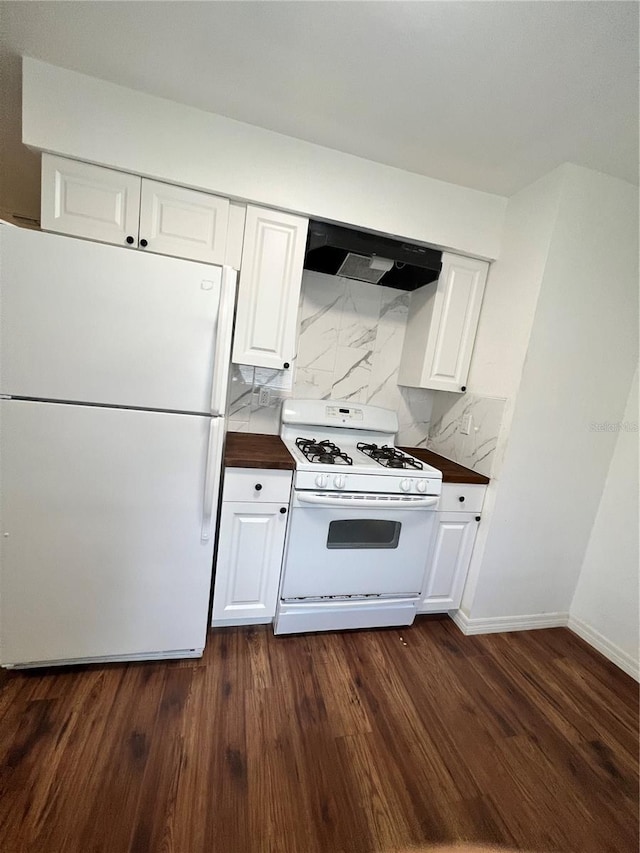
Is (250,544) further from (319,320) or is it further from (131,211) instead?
(131,211)

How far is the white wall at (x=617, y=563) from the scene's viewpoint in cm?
186

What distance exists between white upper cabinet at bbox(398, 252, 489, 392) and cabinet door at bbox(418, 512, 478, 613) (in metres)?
0.81

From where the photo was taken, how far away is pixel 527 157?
1579 millimetres

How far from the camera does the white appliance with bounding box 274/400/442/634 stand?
5.27ft

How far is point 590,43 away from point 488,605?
2.42 metres

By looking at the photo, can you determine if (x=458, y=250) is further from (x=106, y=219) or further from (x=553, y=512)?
(x=106, y=219)

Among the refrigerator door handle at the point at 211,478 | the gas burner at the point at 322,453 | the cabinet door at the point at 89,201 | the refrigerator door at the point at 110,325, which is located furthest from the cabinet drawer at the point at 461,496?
the cabinet door at the point at 89,201

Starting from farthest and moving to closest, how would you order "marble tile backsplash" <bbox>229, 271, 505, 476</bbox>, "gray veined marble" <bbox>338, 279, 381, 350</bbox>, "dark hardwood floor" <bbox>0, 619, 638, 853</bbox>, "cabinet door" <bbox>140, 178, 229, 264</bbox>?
"gray veined marble" <bbox>338, 279, 381, 350</bbox>
"marble tile backsplash" <bbox>229, 271, 505, 476</bbox>
"cabinet door" <bbox>140, 178, 229, 264</bbox>
"dark hardwood floor" <bbox>0, 619, 638, 853</bbox>

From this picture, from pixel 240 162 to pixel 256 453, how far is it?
4.56ft

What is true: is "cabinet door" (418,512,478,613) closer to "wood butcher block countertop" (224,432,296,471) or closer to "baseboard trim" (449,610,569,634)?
"baseboard trim" (449,610,569,634)

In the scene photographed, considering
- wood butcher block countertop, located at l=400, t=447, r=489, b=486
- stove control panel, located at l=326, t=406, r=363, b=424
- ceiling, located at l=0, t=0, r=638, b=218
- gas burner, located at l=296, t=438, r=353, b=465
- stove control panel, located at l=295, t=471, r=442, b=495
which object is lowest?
stove control panel, located at l=295, t=471, r=442, b=495

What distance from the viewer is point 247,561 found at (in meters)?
1.64

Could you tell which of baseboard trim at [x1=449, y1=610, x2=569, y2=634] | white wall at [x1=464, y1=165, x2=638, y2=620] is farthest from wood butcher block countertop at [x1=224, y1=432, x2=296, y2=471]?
baseboard trim at [x1=449, y1=610, x2=569, y2=634]

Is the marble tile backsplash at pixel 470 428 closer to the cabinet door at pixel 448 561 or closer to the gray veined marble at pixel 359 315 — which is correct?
the cabinet door at pixel 448 561
